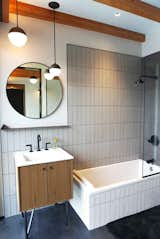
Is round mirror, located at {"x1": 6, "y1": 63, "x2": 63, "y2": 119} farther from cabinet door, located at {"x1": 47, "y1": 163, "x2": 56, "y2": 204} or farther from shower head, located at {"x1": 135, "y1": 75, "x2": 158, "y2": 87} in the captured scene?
shower head, located at {"x1": 135, "y1": 75, "x2": 158, "y2": 87}

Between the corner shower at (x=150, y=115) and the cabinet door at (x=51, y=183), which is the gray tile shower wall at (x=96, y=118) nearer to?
the corner shower at (x=150, y=115)

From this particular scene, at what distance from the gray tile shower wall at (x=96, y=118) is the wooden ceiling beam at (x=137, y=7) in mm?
855

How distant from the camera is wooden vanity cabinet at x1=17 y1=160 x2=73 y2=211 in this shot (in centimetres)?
179

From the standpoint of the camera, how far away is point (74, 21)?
2438 mm

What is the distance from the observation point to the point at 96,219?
208cm

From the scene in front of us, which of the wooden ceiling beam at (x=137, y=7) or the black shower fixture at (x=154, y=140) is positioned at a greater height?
the wooden ceiling beam at (x=137, y=7)

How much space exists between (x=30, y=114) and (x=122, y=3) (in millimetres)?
1738

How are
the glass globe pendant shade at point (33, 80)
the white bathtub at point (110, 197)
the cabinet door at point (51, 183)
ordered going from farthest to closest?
the glass globe pendant shade at point (33, 80), the white bathtub at point (110, 197), the cabinet door at point (51, 183)

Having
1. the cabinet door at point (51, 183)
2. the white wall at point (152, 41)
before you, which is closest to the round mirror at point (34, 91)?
the cabinet door at point (51, 183)

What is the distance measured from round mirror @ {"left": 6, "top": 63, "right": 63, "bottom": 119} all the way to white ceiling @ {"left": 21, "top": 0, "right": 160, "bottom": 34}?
2.64 ft

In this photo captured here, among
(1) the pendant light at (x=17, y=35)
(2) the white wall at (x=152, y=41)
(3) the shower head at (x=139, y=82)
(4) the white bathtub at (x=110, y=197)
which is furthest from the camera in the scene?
(3) the shower head at (x=139, y=82)

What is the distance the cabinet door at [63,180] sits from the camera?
1.96 metres

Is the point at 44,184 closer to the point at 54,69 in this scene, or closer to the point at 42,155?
the point at 42,155

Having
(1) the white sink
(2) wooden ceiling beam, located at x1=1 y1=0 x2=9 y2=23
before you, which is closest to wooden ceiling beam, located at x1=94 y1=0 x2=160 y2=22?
(2) wooden ceiling beam, located at x1=1 y1=0 x2=9 y2=23
